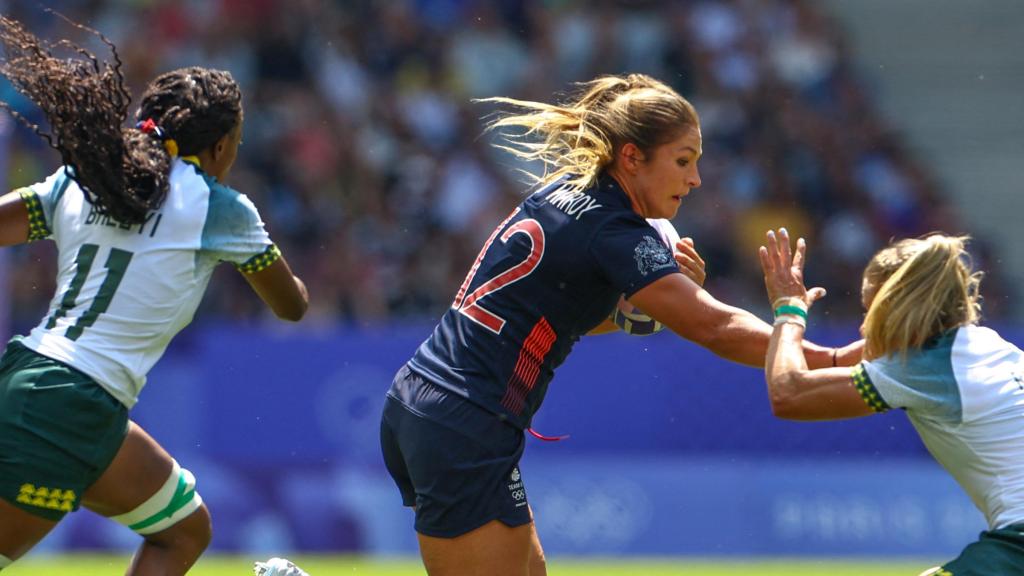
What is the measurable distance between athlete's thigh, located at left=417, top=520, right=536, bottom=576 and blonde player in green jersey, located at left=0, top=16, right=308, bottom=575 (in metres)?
1.04

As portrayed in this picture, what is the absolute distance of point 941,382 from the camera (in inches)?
166

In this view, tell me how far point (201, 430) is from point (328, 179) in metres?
3.40

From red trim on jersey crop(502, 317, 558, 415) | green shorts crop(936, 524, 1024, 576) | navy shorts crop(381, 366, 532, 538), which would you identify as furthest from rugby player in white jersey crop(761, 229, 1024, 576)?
navy shorts crop(381, 366, 532, 538)

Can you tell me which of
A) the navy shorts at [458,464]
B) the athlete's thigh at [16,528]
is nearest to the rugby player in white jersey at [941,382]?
the navy shorts at [458,464]

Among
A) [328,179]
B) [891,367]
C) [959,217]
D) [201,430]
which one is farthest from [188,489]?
[959,217]

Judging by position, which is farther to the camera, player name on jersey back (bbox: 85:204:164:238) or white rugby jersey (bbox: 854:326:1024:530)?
player name on jersey back (bbox: 85:204:164:238)

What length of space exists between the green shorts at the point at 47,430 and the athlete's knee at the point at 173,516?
13.3 inches

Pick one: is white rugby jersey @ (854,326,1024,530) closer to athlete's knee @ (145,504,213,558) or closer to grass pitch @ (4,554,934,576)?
athlete's knee @ (145,504,213,558)

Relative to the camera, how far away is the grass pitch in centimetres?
943

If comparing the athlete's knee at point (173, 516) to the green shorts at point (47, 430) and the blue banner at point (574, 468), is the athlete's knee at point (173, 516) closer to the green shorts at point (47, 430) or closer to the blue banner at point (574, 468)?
the green shorts at point (47, 430)

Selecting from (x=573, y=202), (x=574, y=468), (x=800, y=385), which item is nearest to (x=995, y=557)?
(x=800, y=385)

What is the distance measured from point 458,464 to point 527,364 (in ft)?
1.23

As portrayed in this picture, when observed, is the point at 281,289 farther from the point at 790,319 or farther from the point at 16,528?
the point at 790,319

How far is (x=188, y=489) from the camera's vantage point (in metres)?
4.97
